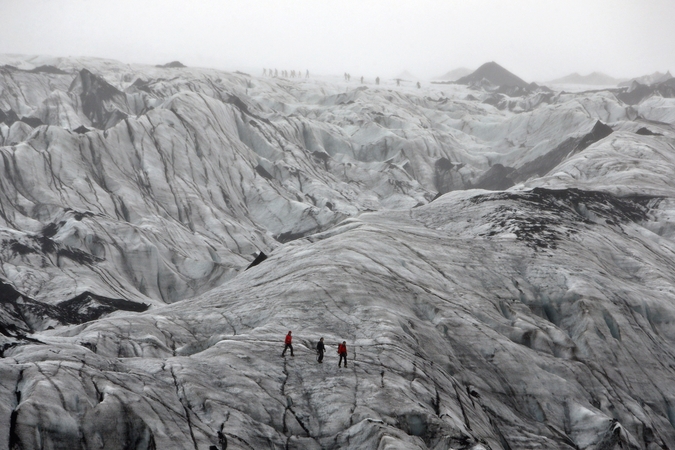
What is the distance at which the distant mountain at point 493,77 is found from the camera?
163 metres

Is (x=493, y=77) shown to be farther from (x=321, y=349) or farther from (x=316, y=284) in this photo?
(x=321, y=349)

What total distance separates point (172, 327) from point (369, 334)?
381 inches

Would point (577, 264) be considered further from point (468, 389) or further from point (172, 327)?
point (172, 327)

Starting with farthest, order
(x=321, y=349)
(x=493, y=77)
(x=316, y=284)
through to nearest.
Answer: (x=493, y=77), (x=316, y=284), (x=321, y=349)

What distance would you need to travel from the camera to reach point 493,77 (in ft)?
546

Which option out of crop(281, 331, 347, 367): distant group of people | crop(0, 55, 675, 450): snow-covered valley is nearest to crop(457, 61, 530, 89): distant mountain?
crop(0, 55, 675, 450): snow-covered valley

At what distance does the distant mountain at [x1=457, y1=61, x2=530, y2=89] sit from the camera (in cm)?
16338

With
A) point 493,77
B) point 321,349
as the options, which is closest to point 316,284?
point 321,349

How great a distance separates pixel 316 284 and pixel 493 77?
14363 cm

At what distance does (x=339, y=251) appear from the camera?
40.0 m

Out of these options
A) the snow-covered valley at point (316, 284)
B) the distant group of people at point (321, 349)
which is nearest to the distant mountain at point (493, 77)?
the snow-covered valley at point (316, 284)

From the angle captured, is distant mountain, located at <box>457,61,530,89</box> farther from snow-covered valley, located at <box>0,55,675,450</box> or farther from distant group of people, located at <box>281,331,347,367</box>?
distant group of people, located at <box>281,331,347,367</box>

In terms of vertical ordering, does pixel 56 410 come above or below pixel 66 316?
above

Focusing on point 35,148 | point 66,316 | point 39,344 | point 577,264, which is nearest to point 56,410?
point 39,344
